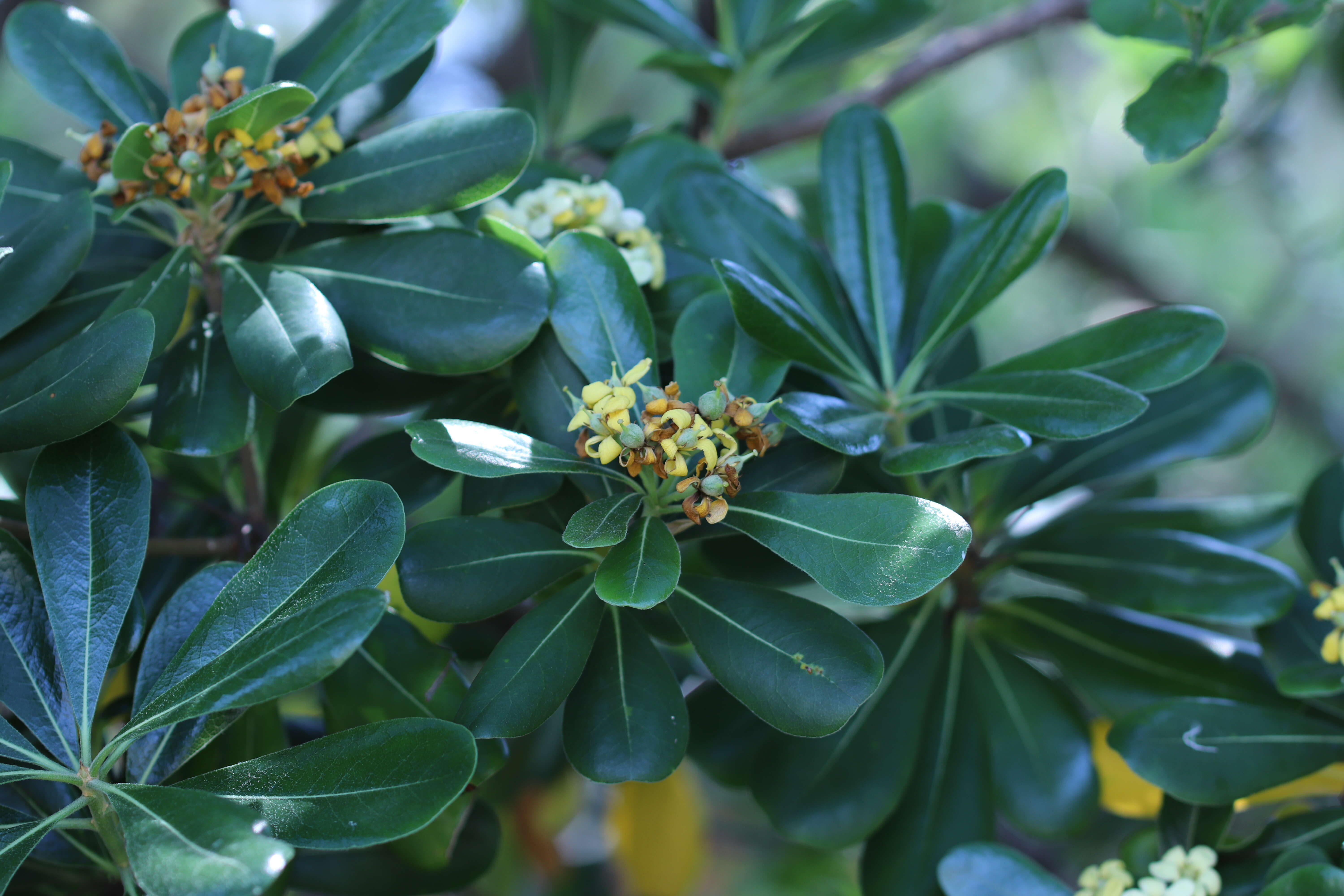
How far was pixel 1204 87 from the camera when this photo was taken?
3.96ft

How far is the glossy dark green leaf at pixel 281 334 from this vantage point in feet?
2.99

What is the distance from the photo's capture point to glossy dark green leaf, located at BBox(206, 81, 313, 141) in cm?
95

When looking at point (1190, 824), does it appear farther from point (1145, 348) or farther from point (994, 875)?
point (1145, 348)

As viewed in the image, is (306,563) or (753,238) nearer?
(306,563)

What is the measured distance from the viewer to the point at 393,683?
1.06m

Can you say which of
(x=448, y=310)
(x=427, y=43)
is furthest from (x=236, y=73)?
(x=448, y=310)

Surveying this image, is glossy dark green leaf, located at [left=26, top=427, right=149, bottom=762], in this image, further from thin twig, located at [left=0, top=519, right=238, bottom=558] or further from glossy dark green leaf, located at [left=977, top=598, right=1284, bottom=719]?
glossy dark green leaf, located at [left=977, top=598, right=1284, bottom=719]

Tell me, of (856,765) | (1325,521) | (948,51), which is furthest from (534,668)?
(948,51)

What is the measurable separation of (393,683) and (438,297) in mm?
422

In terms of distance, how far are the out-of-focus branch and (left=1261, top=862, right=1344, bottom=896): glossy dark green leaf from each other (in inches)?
53.7

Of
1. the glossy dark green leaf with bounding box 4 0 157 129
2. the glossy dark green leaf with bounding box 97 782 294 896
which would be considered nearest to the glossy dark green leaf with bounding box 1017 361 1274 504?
the glossy dark green leaf with bounding box 97 782 294 896

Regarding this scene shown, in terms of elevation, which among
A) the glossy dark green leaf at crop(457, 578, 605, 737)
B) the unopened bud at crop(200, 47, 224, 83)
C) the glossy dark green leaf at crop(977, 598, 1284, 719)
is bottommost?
the glossy dark green leaf at crop(977, 598, 1284, 719)

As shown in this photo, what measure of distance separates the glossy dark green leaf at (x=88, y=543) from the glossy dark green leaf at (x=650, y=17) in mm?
1008

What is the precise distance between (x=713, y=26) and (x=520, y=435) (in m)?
1.28
